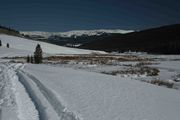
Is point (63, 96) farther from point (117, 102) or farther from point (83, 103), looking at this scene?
point (117, 102)

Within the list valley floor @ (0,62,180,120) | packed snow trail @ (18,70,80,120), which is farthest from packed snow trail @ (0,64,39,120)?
packed snow trail @ (18,70,80,120)

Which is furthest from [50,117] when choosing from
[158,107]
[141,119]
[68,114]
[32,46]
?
[32,46]

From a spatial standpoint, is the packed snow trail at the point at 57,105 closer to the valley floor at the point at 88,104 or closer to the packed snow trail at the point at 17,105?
the valley floor at the point at 88,104

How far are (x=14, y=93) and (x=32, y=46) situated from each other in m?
115

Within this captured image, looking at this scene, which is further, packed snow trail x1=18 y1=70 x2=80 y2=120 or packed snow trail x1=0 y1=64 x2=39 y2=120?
packed snow trail x1=0 y1=64 x2=39 y2=120

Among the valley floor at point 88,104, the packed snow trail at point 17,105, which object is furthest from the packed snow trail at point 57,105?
the packed snow trail at point 17,105

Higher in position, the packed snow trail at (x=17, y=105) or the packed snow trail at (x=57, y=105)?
the packed snow trail at (x=57, y=105)

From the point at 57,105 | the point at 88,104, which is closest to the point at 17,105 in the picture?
the point at 57,105

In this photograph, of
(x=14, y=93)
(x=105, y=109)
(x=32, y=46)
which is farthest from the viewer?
(x=32, y=46)

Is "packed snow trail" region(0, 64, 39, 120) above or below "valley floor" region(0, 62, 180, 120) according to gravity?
below

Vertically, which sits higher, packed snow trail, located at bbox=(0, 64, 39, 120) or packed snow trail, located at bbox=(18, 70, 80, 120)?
packed snow trail, located at bbox=(18, 70, 80, 120)

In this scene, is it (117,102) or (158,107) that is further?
(117,102)

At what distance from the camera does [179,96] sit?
14656 mm

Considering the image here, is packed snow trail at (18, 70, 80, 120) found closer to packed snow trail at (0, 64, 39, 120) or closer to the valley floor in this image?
the valley floor
